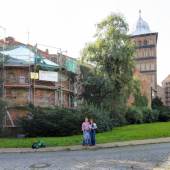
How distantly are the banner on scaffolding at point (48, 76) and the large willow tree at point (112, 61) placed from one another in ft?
14.0

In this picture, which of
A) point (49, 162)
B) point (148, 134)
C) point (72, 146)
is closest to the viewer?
point (49, 162)

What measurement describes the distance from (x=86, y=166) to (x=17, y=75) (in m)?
22.9

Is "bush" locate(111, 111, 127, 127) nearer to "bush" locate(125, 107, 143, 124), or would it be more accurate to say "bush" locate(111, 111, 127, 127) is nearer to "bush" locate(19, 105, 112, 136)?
"bush" locate(19, 105, 112, 136)

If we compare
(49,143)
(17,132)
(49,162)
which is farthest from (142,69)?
(49,162)

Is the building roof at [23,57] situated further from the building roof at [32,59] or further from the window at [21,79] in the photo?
the window at [21,79]

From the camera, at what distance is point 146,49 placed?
5256 inches

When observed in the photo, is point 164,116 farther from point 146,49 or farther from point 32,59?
point 146,49

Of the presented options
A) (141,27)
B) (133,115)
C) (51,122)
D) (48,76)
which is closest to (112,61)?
(48,76)

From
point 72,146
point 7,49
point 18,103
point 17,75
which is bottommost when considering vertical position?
point 72,146

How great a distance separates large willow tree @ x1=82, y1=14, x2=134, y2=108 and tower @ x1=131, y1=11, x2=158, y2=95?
81599 mm

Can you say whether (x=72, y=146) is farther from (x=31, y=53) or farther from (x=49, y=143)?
(x=31, y=53)

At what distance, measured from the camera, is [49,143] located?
91.7 feet

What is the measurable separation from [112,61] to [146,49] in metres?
93.3

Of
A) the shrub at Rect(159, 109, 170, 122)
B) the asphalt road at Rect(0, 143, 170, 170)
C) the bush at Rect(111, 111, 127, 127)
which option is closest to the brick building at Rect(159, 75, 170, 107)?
the shrub at Rect(159, 109, 170, 122)
